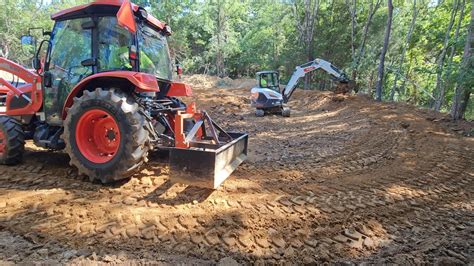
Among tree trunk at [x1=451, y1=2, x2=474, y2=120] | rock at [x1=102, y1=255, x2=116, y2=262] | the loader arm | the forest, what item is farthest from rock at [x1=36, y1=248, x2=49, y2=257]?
the forest

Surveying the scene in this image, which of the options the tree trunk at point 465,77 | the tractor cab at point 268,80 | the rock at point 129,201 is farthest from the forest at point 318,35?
the rock at point 129,201

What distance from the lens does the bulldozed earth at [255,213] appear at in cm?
251

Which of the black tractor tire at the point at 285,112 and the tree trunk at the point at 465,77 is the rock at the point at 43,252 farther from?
the black tractor tire at the point at 285,112

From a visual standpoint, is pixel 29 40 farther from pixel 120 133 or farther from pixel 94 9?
pixel 120 133

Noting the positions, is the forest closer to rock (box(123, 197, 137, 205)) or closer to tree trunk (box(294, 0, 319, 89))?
tree trunk (box(294, 0, 319, 89))

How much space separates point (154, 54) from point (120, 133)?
155 cm

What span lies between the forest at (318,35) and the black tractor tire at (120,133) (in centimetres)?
1566

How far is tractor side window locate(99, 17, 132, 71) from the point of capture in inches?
155

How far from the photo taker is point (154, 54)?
4500mm

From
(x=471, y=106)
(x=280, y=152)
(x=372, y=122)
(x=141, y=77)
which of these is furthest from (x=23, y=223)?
(x=471, y=106)

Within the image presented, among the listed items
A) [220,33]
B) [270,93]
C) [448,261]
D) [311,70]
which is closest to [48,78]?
[448,261]

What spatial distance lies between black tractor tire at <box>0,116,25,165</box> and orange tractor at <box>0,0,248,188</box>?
0.01 m

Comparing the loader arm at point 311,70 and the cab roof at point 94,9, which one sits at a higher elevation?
the loader arm at point 311,70

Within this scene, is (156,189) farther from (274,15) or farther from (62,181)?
(274,15)
